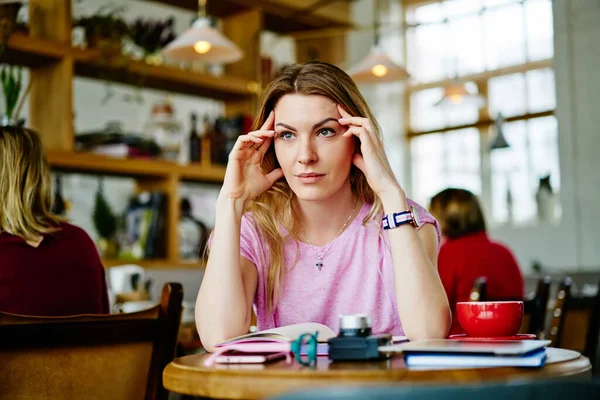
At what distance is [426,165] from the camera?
273 inches

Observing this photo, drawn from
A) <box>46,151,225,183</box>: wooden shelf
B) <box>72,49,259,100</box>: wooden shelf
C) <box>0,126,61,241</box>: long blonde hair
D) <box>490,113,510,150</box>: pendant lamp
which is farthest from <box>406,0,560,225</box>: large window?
<box>0,126,61,241</box>: long blonde hair

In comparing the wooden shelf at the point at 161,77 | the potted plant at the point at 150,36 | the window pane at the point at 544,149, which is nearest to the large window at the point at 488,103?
the window pane at the point at 544,149

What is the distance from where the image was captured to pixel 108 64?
4.26 meters

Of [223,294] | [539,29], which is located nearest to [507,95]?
[539,29]

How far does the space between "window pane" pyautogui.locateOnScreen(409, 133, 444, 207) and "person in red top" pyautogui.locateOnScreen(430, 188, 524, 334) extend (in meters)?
3.22

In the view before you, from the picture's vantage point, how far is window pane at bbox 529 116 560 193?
6066mm

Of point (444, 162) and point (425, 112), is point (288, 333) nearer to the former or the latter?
point (444, 162)

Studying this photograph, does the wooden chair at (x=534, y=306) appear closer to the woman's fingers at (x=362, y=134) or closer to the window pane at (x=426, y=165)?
the woman's fingers at (x=362, y=134)

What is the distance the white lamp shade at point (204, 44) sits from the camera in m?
3.78

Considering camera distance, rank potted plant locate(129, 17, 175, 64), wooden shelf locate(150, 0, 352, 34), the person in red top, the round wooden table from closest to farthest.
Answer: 1. the round wooden table
2. the person in red top
3. potted plant locate(129, 17, 175, 64)
4. wooden shelf locate(150, 0, 352, 34)

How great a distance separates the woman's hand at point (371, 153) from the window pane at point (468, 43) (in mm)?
5051

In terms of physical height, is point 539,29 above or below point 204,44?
above

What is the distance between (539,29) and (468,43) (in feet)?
2.22

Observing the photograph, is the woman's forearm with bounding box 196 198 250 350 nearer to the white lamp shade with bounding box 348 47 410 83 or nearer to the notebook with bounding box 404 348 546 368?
the notebook with bounding box 404 348 546 368
